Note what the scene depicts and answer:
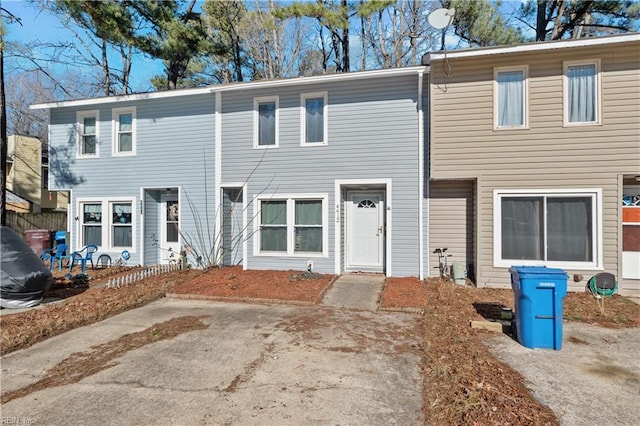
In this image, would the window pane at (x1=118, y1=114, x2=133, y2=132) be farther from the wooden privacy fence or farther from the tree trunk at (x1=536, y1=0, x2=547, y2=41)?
the tree trunk at (x1=536, y1=0, x2=547, y2=41)

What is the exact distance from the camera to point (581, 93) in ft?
25.1

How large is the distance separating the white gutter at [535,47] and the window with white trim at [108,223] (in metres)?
9.80

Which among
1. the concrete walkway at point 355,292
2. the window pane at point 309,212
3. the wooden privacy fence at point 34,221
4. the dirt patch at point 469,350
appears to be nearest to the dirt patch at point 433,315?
the dirt patch at point 469,350

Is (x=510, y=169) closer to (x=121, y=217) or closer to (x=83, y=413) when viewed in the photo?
(x=83, y=413)

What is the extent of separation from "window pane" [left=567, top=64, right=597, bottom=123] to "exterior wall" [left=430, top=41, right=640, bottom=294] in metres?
0.18

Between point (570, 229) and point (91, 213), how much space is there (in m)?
13.6

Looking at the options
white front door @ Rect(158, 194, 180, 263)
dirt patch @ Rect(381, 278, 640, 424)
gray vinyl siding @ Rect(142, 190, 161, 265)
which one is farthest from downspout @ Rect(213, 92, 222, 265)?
dirt patch @ Rect(381, 278, 640, 424)

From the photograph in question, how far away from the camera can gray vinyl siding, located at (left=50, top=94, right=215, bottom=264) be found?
34.3 ft

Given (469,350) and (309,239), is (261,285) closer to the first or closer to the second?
(309,239)

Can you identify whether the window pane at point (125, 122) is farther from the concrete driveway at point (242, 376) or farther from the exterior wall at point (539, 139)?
the exterior wall at point (539, 139)

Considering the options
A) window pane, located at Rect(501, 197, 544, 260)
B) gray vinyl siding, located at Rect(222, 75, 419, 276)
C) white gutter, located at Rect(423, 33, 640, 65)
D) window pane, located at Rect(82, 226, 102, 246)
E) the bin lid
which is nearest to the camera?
the bin lid

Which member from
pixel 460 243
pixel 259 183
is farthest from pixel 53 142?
pixel 460 243

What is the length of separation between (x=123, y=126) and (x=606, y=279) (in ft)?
44.8

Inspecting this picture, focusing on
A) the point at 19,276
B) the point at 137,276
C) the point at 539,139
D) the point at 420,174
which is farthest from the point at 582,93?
the point at 19,276
